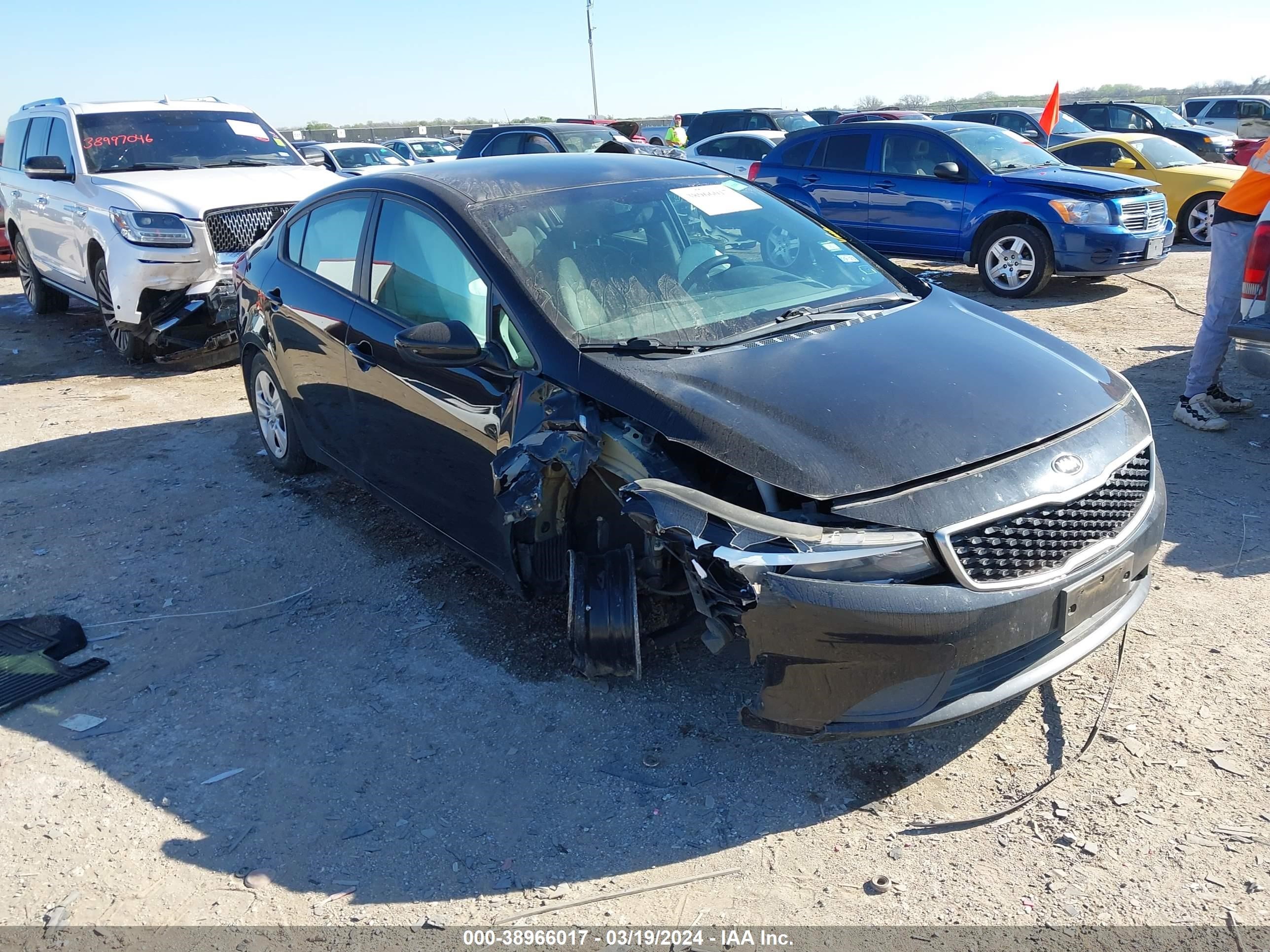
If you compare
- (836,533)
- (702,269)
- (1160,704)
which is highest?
(702,269)

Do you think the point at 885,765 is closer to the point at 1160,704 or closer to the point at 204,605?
the point at 1160,704

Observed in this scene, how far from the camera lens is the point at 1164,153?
13.1m

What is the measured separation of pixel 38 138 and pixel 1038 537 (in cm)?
1047

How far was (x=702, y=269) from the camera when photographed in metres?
3.87

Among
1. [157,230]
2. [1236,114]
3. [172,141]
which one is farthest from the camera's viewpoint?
[1236,114]

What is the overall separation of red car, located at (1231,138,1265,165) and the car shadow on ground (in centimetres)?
1426

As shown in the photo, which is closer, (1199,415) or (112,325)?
(1199,415)

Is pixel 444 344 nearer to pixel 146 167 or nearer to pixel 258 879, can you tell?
pixel 258 879

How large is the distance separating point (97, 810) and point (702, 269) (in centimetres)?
283

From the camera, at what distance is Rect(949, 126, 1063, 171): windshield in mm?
10414

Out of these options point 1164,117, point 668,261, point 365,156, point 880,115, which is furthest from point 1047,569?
point 880,115

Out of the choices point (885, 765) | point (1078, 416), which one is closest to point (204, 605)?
point (885, 765)

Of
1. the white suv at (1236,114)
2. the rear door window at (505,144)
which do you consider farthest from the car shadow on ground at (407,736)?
the white suv at (1236,114)

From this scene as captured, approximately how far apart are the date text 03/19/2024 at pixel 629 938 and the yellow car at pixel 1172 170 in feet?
41.9
